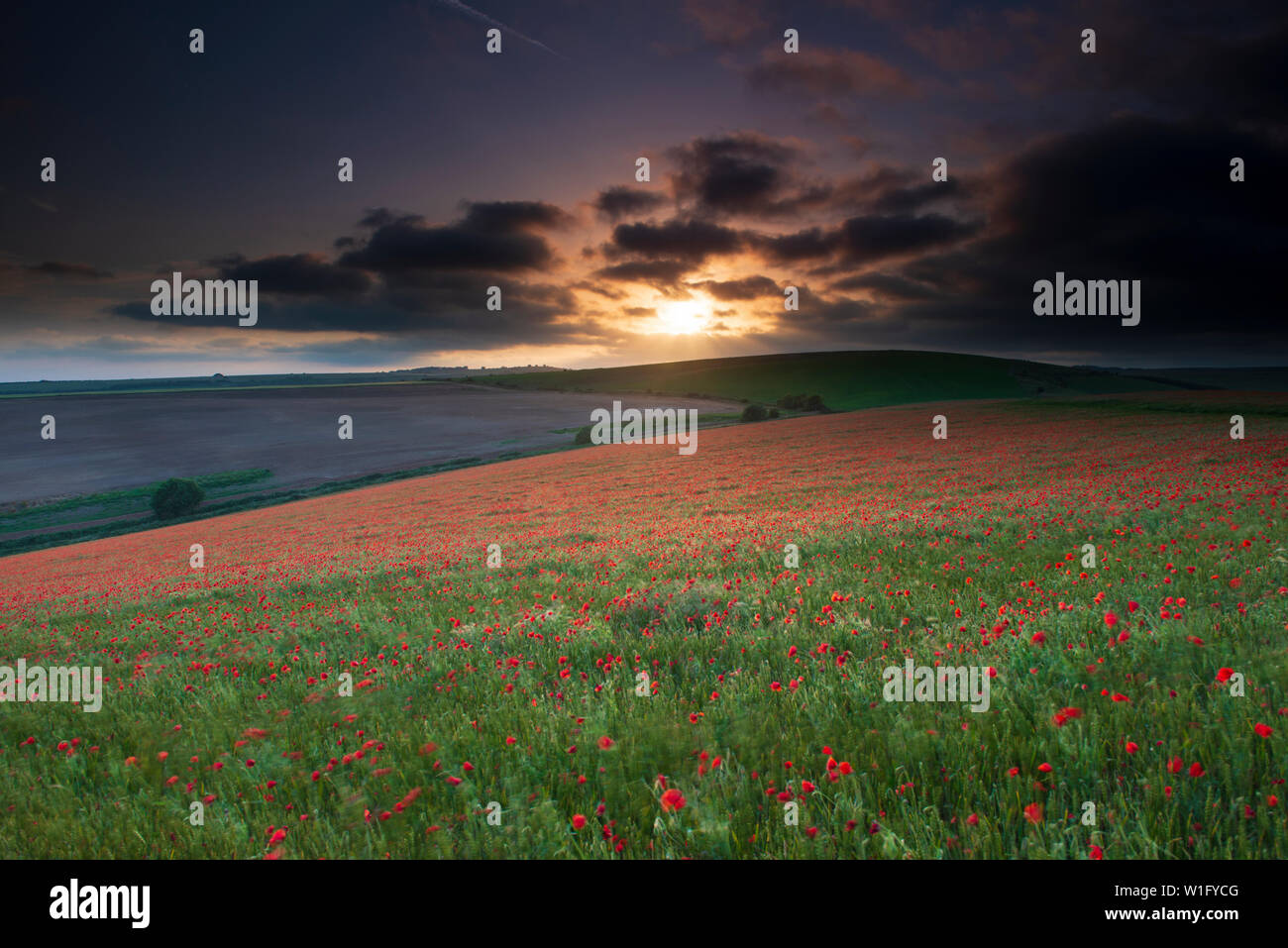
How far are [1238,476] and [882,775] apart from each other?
15305 mm

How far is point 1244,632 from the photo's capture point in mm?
4090

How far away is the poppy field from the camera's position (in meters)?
2.63

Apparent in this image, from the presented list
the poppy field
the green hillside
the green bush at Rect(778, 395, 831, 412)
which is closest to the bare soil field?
the green bush at Rect(778, 395, 831, 412)

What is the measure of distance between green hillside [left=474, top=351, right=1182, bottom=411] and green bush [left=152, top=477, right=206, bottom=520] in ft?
287

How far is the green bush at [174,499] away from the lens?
51.4 metres

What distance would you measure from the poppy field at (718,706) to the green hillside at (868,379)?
95.1m

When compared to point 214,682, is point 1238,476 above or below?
above

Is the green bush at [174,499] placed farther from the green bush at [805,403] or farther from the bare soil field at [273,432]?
the green bush at [805,403]
